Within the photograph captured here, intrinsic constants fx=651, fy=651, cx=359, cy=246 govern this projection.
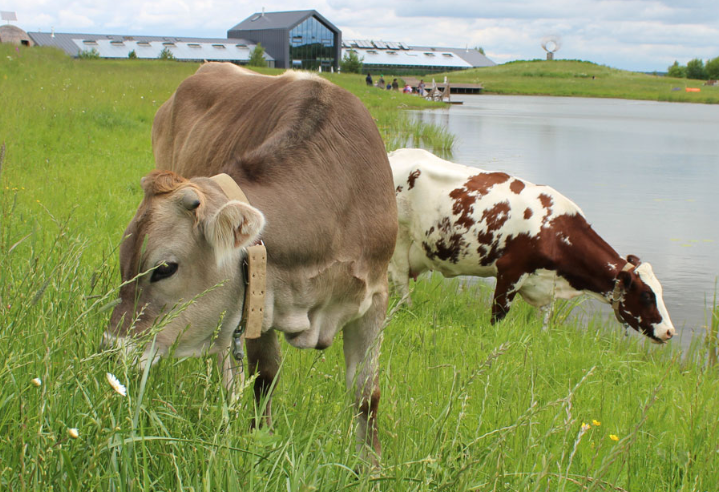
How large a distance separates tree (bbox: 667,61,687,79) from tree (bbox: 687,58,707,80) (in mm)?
795

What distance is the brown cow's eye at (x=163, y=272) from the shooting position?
228 centimetres

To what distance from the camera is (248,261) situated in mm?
2373

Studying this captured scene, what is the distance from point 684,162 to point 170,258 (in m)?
15.6

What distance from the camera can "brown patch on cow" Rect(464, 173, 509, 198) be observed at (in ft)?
19.5

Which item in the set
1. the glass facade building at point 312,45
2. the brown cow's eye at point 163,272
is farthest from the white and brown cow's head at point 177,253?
the glass facade building at point 312,45

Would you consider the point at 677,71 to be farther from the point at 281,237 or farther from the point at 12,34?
the point at 281,237

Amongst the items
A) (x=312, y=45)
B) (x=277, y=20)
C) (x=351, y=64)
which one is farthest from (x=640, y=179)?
(x=277, y=20)

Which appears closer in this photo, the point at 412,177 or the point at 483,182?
the point at 483,182

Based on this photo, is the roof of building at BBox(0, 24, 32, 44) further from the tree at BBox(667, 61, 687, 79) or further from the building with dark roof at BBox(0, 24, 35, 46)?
the tree at BBox(667, 61, 687, 79)

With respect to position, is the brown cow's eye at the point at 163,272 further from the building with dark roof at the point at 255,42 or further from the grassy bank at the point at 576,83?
the building with dark roof at the point at 255,42

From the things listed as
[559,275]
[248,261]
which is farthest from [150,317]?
[559,275]

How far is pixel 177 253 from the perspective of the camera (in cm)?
229

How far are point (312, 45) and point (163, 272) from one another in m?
66.5

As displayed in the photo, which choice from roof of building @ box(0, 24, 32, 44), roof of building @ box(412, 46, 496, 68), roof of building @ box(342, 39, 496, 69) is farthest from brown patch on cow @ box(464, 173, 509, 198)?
roof of building @ box(412, 46, 496, 68)
